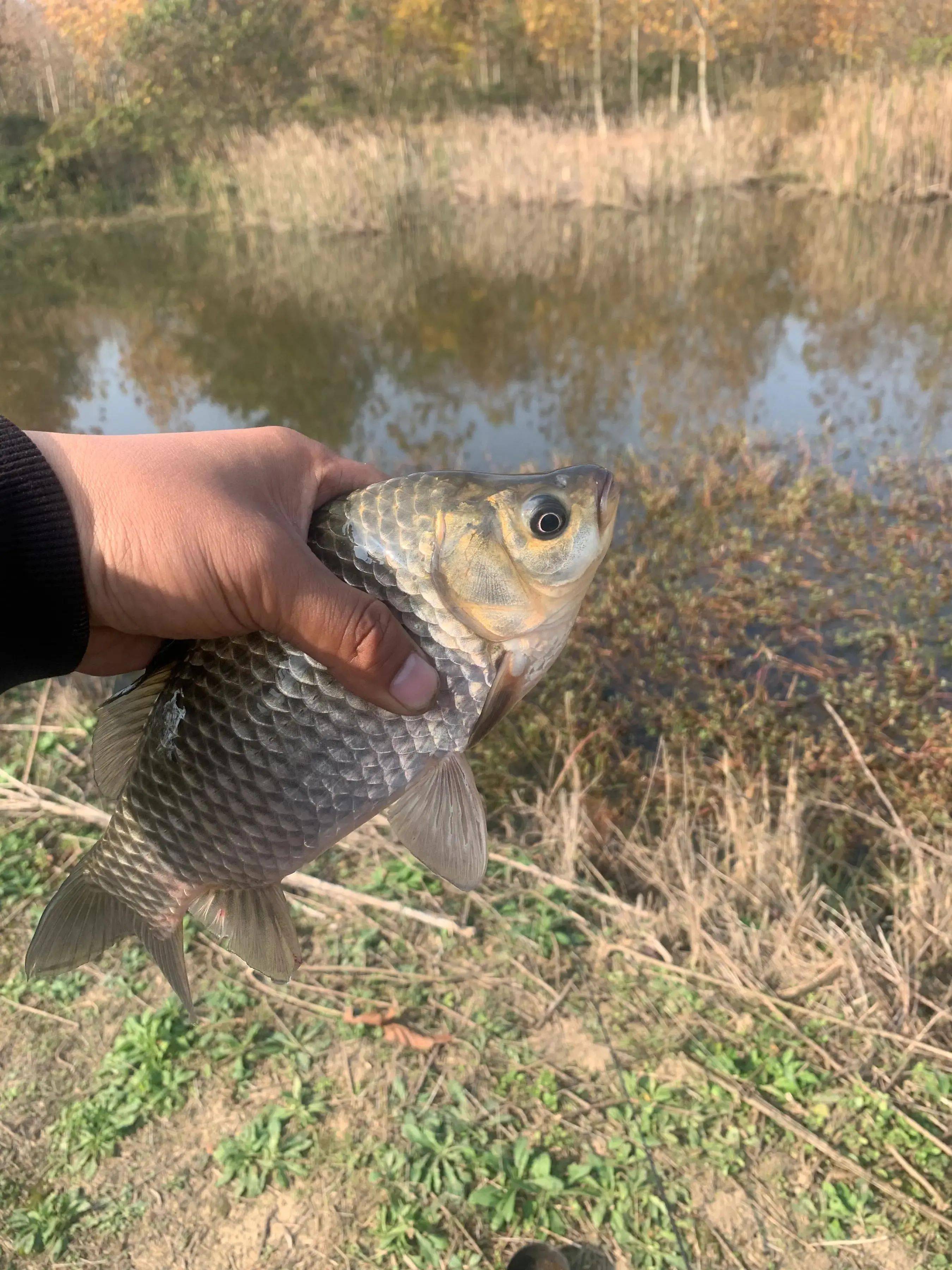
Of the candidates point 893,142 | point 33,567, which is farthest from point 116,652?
point 893,142

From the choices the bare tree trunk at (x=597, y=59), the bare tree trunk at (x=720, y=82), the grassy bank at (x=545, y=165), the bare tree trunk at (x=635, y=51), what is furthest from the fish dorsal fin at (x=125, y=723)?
the bare tree trunk at (x=635, y=51)

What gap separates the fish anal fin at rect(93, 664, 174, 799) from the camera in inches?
60.4

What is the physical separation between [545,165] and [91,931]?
1656 centimetres

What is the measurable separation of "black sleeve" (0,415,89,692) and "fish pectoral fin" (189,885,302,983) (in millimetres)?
517

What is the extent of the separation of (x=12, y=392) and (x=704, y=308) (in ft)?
23.9

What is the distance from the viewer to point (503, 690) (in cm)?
137

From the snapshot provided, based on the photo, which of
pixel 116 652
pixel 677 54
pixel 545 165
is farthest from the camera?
pixel 677 54

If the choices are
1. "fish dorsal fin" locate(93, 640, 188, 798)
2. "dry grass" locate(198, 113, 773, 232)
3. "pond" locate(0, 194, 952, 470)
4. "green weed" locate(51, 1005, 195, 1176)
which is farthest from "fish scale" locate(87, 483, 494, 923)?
"dry grass" locate(198, 113, 773, 232)

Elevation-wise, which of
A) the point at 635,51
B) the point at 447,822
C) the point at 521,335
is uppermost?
the point at 635,51

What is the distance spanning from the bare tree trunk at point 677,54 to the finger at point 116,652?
2525 centimetres

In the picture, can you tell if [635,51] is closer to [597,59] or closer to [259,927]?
[597,59]

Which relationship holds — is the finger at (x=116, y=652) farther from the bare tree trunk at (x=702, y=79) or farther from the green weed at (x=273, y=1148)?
the bare tree trunk at (x=702, y=79)

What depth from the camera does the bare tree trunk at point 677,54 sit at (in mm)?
23047

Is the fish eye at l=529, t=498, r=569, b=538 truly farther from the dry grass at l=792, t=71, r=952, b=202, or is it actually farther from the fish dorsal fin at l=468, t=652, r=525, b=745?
the dry grass at l=792, t=71, r=952, b=202
